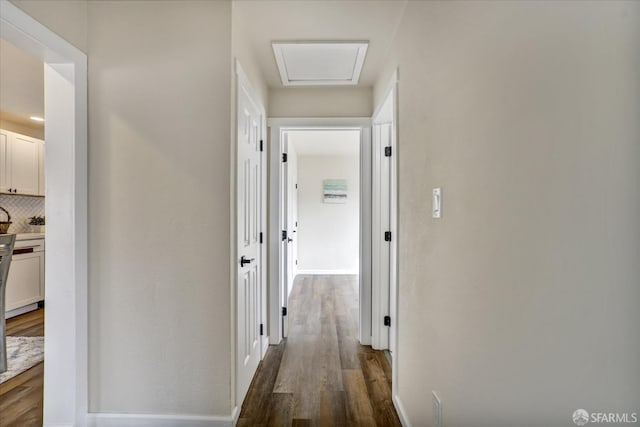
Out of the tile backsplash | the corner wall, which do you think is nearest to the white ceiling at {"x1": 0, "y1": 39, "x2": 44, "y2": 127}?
the tile backsplash

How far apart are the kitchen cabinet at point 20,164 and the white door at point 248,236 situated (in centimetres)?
375

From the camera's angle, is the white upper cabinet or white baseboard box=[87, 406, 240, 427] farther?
the white upper cabinet

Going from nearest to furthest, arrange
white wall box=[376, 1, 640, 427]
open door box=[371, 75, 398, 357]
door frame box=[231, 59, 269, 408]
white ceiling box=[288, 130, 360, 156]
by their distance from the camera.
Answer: white wall box=[376, 1, 640, 427]
door frame box=[231, 59, 269, 408]
open door box=[371, 75, 398, 357]
white ceiling box=[288, 130, 360, 156]

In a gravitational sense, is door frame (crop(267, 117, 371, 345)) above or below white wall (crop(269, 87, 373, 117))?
below

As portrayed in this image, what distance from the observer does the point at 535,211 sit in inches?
26.5

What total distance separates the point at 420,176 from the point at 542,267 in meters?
0.86

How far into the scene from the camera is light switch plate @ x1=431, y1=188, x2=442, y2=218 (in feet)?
4.00

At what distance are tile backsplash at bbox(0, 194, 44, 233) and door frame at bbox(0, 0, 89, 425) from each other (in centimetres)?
358

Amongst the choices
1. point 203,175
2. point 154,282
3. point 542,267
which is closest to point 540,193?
point 542,267

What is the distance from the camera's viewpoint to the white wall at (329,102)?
2760mm

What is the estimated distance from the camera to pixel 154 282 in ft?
5.45

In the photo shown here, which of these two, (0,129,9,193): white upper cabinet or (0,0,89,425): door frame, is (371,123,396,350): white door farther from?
(0,129,9,193): white upper cabinet

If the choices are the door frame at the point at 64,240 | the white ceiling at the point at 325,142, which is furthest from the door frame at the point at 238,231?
the white ceiling at the point at 325,142

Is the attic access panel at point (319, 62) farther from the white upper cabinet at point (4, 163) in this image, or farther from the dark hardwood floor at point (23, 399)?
the white upper cabinet at point (4, 163)
